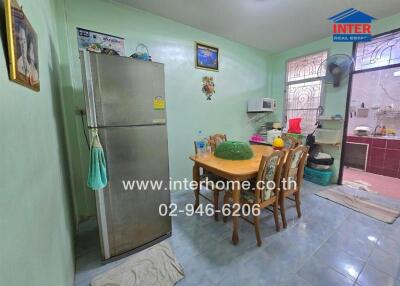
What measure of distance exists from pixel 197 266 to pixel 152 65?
1853mm

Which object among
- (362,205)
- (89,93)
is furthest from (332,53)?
(89,93)

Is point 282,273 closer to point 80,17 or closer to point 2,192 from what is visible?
point 2,192

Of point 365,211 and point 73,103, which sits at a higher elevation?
point 73,103

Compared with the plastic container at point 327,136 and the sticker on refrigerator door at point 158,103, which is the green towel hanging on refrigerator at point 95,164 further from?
the plastic container at point 327,136

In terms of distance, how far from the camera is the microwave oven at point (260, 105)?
356 cm

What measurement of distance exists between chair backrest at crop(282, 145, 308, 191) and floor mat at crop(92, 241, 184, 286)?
Result: 4.69 feet

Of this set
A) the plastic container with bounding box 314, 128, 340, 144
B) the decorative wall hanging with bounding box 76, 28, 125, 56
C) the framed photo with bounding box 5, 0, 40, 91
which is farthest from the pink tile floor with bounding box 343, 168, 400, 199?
the decorative wall hanging with bounding box 76, 28, 125, 56

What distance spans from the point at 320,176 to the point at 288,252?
2.07m

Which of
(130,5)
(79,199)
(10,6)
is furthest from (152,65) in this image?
(79,199)

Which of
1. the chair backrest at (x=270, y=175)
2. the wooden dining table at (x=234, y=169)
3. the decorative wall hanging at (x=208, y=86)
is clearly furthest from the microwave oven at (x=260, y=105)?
the chair backrest at (x=270, y=175)

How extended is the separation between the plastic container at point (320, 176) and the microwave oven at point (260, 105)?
1415 mm

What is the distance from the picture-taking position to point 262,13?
96.3 inches

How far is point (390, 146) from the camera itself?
3666 millimetres

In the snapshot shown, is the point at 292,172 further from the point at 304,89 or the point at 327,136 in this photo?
the point at 304,89
